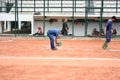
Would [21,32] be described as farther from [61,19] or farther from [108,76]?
[108,76]

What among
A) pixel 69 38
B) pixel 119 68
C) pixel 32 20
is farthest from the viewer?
pixel 32 20

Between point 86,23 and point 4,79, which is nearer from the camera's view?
point 4,79

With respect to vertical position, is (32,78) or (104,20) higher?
(104,20)

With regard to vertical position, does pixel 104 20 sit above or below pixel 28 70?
above

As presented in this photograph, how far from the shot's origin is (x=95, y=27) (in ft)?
111

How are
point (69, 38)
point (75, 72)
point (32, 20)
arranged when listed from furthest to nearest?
point (32, 20) → point (69, 38) → point (75, 72)

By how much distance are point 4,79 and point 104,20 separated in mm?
25163

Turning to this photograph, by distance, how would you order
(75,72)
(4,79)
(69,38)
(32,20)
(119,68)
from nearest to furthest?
(4,79), (75,72), (119,68), (69,38), (32,20)

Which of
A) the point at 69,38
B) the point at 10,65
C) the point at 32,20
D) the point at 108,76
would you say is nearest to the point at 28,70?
the point at 10,65

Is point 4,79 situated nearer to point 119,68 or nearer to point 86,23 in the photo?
point 119,68

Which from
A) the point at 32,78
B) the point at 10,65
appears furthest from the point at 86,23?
the point at 32,78

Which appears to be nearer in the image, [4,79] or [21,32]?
[4,79]

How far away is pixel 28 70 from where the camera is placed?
10945 mm

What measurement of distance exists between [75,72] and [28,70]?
153 cm
